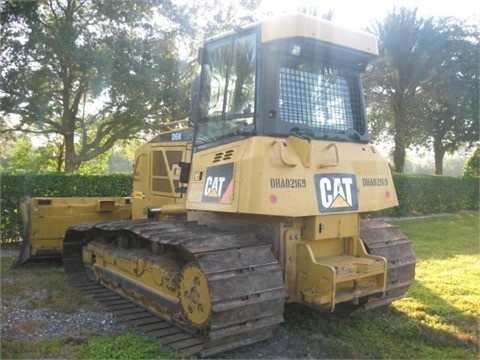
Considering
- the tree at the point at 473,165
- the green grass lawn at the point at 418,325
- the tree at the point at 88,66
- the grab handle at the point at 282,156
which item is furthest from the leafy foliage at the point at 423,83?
the grab handle at the point at 282,156

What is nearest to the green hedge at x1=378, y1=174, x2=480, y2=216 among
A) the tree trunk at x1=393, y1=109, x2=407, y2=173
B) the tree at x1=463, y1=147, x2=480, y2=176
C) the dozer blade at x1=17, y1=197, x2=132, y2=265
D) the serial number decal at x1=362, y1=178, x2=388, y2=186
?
the tree trunk at x1=393, y1=109, x2=407, y2=173

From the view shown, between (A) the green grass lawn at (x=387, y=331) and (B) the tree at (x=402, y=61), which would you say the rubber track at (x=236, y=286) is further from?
(B) the tree at (x=402, y=61)

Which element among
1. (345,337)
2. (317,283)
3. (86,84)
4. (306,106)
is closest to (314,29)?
(306,106)

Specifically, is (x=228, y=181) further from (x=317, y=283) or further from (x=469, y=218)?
(x=469, y=218)

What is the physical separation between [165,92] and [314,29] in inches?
464

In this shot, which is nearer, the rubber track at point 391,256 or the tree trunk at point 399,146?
the rubber track at point 391,256

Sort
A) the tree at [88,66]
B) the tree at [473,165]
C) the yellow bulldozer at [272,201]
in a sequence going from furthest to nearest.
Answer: the tree at [473,165], the tree at [88,66], the yellow bulldozer at [272,201]

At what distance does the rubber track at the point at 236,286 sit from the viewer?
3812 mm

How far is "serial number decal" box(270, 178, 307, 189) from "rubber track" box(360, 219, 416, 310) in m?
1.19

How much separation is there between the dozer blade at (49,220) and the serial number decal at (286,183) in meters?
4.46

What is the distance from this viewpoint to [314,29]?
443 cm

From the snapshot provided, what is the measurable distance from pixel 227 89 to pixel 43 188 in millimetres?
6568

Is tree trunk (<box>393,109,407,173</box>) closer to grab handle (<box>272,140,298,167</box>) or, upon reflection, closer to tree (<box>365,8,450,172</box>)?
tree (<box>365,8,450,172</box>)

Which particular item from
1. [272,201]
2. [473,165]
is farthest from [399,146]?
[272,201]
